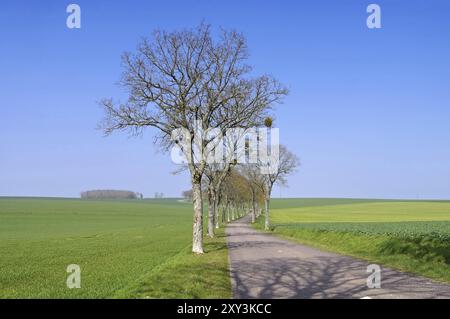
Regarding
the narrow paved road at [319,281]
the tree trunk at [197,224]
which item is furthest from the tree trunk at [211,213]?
the narrow paved road at [319,281]

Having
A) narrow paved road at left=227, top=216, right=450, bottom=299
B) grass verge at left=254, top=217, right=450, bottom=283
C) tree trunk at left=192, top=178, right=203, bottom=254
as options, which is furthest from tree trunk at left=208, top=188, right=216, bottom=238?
narrow paved road at left=227, top=216, right=450, bottom=299

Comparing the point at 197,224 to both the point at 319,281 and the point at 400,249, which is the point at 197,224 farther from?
the point at 319,281

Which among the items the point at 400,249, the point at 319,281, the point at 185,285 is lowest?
the point at 400,249

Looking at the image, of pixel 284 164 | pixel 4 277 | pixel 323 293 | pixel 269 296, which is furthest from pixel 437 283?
A: pixel 284 164

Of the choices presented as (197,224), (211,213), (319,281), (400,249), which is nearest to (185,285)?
(319,281)

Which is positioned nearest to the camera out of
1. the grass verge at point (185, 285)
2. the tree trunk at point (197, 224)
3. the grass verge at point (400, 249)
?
the grass verge at point (185, 285)

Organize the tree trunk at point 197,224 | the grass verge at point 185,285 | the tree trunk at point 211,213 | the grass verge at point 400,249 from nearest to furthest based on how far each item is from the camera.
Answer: the grass verge at point 185,285
the grass verge at point 400,249
the tree trunk at point 197,224
the tree trunk at point 211,213

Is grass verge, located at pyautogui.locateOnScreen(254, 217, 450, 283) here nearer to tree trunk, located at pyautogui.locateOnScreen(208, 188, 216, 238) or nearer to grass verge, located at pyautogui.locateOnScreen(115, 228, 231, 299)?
grass verge, located at pyautogui.locateOnScreen(115, 228, 231, 299)

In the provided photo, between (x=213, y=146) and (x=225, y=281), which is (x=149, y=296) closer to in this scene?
(x=225, y=281)

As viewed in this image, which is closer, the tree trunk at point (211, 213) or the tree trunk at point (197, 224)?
the tree trunk at point (197, 224)

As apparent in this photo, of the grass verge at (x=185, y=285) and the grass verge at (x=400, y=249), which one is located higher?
the grass verge at (x=185, y=285)

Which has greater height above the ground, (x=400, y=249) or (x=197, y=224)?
(x=197, y=224)

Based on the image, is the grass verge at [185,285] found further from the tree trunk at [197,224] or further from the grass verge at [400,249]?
the tree trunk at [197,224]

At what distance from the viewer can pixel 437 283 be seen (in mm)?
14117
